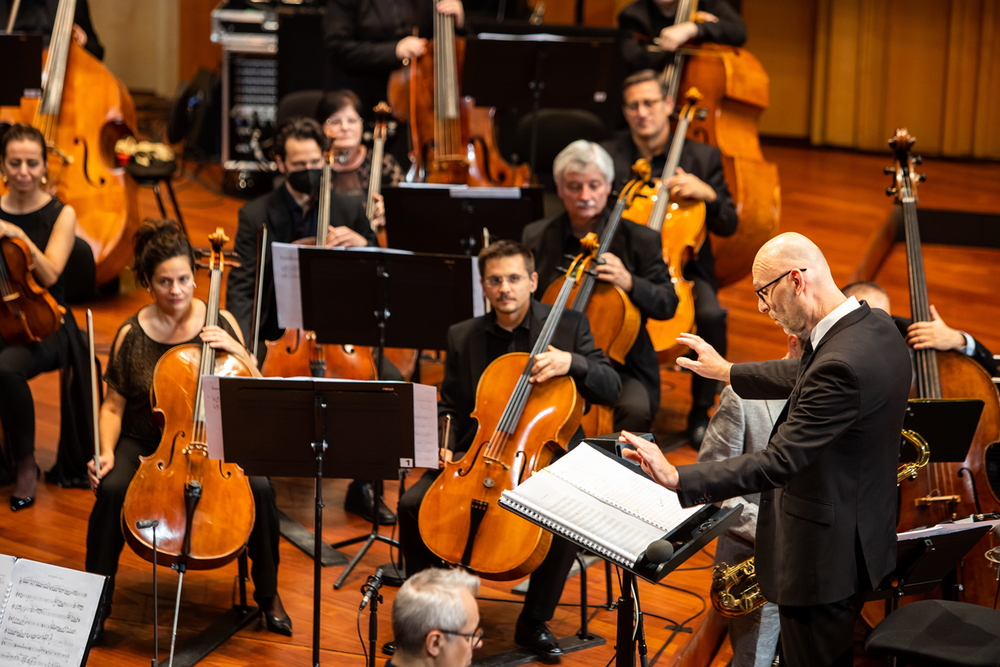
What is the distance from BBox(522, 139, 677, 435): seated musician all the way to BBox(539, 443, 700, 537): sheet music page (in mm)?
1395

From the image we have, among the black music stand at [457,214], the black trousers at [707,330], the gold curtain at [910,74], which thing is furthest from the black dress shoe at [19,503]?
the gold curtain at [910,74]

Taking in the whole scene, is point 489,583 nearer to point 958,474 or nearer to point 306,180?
point 958,474

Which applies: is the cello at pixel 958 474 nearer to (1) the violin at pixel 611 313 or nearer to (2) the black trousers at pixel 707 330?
(1) the violin at pixel 611 313

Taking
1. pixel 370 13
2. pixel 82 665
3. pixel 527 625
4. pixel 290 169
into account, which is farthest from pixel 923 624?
pixel 370 13

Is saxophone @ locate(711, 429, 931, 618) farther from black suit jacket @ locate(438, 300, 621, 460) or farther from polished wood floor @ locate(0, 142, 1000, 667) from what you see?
black suit jacket @ locate(438, 300, 621, 460)

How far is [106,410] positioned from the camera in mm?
3324

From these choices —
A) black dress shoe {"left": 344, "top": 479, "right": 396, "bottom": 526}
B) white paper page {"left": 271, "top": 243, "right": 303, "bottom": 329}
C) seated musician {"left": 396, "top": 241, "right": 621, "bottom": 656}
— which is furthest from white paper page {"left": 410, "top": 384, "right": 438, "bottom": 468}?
black dress shoe {"left": 344, "top": 479, "right": 396, "bottom": 526}

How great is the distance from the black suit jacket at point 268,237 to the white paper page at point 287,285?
0.45m

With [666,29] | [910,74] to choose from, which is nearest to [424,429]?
[666,29]

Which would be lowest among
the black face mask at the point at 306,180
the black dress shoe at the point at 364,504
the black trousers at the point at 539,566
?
the black dress shoe at the point at 364,504

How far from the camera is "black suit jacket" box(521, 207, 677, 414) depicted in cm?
381

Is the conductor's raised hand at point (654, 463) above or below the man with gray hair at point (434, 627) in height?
above

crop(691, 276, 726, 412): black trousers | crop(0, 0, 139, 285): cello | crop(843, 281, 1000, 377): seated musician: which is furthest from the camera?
crop(0, 0, 139, 285): cello

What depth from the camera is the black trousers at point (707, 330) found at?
14.4 feet
